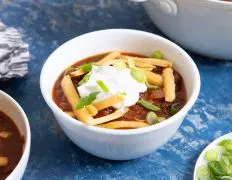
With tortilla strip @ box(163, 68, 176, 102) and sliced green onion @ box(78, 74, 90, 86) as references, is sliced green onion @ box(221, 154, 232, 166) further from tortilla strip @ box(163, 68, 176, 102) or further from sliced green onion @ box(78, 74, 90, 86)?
sliced green onion @ box(78, 74, 90, 86)

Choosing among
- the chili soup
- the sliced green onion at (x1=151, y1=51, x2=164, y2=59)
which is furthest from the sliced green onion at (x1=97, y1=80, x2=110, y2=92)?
the sliced green onion at (x1=151, y1=51, x2=164, y2=59)

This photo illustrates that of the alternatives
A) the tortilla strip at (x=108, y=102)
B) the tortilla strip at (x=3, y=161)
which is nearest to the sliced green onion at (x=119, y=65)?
the tortilla strip at (x=108, y=102)

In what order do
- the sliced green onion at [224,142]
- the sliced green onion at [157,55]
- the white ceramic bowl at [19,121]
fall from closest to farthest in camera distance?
the white ceramic bowl at [19,121] → the sliced green onion at [224,142] → the sliced green onion at [157,55]

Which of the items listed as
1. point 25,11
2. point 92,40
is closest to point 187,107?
point 92,40

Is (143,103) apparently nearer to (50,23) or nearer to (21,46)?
(21,46)

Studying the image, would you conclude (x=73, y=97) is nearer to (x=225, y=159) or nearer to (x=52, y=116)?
A: (x=52, y=116)

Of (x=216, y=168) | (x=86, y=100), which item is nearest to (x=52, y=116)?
Answer: (x=86, y=100)

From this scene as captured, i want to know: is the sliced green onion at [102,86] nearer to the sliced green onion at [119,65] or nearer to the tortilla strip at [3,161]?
the sliced green onion at [119,65]
